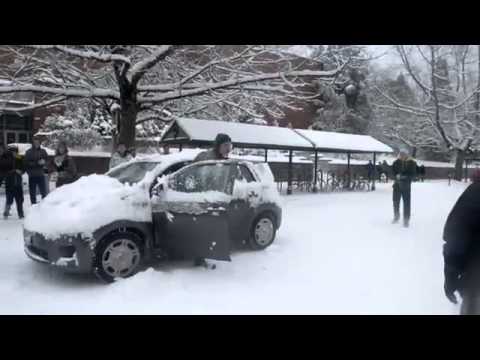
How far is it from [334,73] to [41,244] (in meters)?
8.29

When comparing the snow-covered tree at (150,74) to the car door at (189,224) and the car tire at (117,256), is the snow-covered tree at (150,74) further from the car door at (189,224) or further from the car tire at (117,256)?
the car tire at (117,256)

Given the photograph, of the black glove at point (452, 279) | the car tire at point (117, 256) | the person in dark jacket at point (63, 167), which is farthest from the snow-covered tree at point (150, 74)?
the black glove at point (452, 279)

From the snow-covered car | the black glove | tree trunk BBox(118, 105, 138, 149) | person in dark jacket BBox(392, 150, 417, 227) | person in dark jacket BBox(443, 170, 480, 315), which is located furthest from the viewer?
tree trunk BBox(118, 105, 138, 149)

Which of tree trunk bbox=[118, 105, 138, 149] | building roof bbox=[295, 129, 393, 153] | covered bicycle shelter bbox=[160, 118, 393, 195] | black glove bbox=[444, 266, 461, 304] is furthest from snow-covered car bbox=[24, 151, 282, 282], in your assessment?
building roof bbox=[295, 129, 393, 153]

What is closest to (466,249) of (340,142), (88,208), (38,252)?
(88,208)

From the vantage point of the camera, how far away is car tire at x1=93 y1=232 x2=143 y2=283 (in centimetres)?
458

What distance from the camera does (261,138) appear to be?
46.9ft

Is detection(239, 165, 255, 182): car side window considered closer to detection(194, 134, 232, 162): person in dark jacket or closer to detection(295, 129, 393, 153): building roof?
detection(194, 134, 232, 162): person in dark jacket

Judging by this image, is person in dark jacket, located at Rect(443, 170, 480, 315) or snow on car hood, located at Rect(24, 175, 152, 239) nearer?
person in dark jacket, located at Rect(443, 170, 480, 315)

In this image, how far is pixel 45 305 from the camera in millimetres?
4008

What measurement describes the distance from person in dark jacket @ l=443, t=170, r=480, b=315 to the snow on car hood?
350cm

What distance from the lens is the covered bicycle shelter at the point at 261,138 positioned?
12.5 metres

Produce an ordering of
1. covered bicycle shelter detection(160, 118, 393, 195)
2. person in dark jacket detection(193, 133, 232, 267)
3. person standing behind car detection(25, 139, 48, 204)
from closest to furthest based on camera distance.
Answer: person in dark jacket detection(193, 133, 232, 267), person standing behind car detection(25, 139, 48, 204), covered bicycle shelter detection(160, 118, 393, 195)
